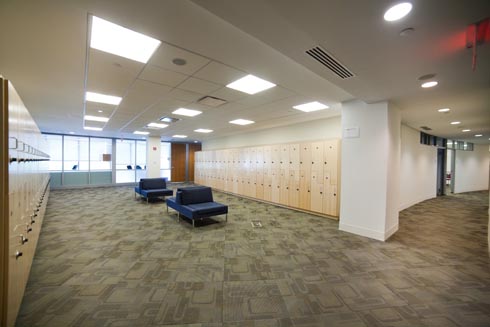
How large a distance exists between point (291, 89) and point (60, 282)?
4379 millimetres

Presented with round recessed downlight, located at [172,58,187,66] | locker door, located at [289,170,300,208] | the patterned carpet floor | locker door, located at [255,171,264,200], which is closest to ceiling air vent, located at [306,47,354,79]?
round recessed downlight, located at [172,58,187,66]

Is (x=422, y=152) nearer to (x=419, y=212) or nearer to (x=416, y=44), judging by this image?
(x=419, y=212)

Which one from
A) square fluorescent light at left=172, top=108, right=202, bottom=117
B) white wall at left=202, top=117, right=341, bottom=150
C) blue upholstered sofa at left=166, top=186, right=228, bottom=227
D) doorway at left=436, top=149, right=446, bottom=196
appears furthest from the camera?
doorway at left=436, top=149, right=446, bottom=196

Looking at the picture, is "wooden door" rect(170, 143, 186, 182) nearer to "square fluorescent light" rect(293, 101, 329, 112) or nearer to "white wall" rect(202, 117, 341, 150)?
"white wall" rect(202, 117, 341, 150)

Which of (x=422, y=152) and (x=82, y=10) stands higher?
(x=82, y=10)

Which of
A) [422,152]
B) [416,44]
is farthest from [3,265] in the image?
[422,152]

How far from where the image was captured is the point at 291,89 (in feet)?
12.0

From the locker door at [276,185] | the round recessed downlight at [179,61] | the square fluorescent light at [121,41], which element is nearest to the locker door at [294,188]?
the locker door at [276,185]

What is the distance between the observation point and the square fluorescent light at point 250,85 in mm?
3310

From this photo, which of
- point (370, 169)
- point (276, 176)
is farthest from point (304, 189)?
point (370, 169)

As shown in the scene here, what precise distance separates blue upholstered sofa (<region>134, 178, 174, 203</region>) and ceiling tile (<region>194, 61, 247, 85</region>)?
530cm

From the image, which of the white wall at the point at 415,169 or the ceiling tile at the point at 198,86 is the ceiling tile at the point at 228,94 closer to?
the ceiling tile at the point at 198,86

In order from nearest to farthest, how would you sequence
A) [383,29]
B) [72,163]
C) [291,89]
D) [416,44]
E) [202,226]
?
1. [383,29]
2. [416,44]
3. [291,89]
4. [202,226]
5. [72,163]

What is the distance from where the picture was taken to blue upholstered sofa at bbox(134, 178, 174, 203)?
7.13m
